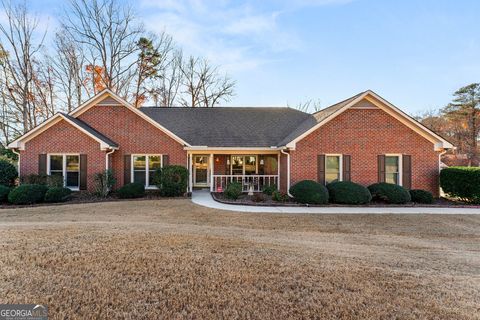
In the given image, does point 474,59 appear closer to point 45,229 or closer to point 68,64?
point 45,229

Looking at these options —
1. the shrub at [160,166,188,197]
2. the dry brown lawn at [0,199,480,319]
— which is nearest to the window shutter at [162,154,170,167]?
the shrub at [160,166,188,197]

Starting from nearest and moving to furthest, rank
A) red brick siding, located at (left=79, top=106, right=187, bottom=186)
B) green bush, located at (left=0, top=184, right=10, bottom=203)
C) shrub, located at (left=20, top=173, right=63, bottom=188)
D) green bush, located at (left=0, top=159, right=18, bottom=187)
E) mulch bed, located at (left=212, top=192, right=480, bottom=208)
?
green bush, located at (left=0, top=184, right=10, bottom=203), mulch bed, located at (left=212, top=192, right=480, bottom=208), shrub, located at (left=20, top=173, right=63, bottom=188), green bush, located at (left=0, top=159, right=18, bottom=187), red brick siding, located at (left=79, top=106, right=187, bottom=186)

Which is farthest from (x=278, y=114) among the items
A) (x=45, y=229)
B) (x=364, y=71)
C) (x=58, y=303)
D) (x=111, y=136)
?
(x=58, y=303)

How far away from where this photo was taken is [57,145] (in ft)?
42.5

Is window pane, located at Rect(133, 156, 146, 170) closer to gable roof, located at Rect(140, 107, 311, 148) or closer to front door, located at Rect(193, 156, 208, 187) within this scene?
gable roof, located at Rect(140, 107, 311, 148)

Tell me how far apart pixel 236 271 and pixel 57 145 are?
44.1 feet

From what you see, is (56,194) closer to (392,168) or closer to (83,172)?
(83,172)

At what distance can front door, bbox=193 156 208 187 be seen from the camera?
56.3 feet

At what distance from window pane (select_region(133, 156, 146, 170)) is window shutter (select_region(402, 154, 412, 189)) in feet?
46.6

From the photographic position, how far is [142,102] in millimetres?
28312

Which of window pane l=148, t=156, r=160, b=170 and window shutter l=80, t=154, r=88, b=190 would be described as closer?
window shutter l=80, t=154, r=88, b=190

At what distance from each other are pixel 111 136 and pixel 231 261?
12372mm

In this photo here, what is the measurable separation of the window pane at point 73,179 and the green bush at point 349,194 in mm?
13251

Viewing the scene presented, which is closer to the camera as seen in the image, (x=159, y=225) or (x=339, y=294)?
(x=339, y=294)
